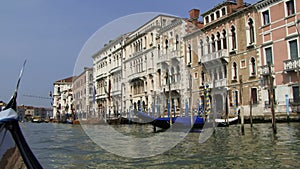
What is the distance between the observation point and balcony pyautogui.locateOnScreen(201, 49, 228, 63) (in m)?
14.6

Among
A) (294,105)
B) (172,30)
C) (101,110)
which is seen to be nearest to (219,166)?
(294,105)

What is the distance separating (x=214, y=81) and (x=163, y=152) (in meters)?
10.4

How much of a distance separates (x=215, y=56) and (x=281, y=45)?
11.5 ft

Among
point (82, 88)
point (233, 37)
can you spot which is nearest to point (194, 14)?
point (233, 37)

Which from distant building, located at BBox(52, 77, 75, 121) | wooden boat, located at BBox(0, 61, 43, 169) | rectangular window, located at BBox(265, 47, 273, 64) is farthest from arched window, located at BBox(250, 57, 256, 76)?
distant building, located at BBox(52, 77, 75, 121)

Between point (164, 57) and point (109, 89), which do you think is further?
point (109, 89)

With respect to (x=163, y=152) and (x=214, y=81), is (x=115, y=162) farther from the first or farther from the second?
(x=214, y=81)

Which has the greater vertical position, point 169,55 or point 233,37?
point 233,37

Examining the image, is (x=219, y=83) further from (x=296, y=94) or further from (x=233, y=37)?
(x=296, y=94)

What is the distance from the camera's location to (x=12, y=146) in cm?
Result: 189

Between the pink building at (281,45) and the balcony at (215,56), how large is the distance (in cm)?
203

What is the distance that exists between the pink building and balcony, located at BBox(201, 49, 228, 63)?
2025 millimetres

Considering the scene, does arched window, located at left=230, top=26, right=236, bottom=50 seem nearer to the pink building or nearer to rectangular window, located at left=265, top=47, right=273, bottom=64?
Answer: the pink building

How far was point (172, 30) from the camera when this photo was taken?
15805 mm
